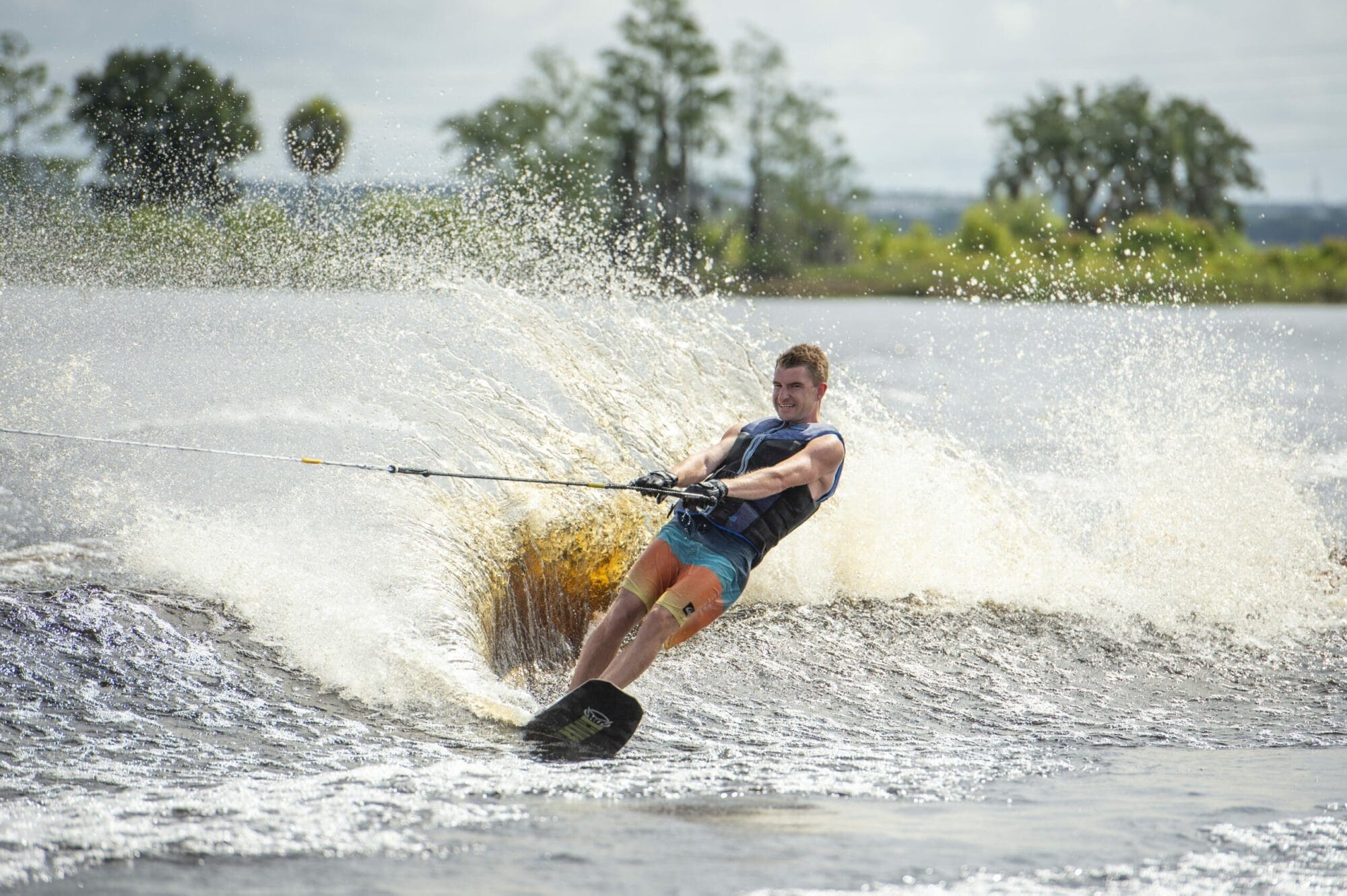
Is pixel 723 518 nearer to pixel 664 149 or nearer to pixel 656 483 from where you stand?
pixel 656 483

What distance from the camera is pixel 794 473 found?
492 cm

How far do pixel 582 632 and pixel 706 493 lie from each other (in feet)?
6.89

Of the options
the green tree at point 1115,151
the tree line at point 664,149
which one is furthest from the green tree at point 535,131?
the green tree at point 1115,151

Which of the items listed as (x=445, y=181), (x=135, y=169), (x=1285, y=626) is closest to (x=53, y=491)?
(x=445, y=181)

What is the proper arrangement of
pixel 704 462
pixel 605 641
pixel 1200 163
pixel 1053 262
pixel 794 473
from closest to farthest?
pixel 605 641 < pixel 794 473 < pixel 704 462 < pixel 1053 262 < pixel 1200 163

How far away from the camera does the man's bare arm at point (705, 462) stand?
5152 millimetres

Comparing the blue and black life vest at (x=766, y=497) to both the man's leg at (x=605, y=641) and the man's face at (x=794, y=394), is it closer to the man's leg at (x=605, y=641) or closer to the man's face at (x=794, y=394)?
the man's face at (x=794, y=394)

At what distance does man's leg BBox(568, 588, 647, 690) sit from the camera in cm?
474

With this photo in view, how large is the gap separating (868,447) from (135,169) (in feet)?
71.8

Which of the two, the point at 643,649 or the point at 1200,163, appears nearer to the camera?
the point at 643,649

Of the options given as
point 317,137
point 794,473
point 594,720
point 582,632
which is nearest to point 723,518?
point 794,473

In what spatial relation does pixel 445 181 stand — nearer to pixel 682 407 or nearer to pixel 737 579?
pixel 682 407

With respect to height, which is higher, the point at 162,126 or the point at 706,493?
the point at 162,126

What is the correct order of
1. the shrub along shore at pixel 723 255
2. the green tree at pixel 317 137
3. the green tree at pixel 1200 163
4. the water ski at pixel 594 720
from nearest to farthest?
the water ski at pixel 594 720 → the shrub along shore at pixel 723 255 → the green tree at pixel 317 137 → the green tree at pixel 1200 163
